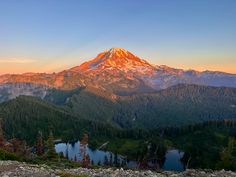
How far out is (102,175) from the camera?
3400cm

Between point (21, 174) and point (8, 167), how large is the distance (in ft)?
23.2

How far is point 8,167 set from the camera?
126 feet

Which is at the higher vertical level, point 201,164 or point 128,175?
point 128,175

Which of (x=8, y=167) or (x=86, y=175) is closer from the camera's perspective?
(x=86, y=175)

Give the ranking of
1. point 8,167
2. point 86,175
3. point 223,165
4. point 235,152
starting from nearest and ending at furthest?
1. point 86,175
2. point 8,167
3. point 223,165
4. point 235,152

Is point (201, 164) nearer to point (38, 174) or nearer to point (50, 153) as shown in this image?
point (50, 153)

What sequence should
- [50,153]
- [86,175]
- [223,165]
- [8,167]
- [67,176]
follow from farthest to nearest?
[50,153], [223,165], [8,167], [86,175], [67,176]

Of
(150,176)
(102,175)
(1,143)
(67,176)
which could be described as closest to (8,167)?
(67,176)

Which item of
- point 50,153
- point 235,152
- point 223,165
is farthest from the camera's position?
point 235,152

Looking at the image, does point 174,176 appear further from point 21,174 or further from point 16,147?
point 16,147

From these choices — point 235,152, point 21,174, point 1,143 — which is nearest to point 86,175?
point 21,174

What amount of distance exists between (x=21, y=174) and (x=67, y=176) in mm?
5223

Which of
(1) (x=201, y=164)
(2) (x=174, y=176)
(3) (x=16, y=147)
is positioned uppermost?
(2) (x=174, y=176)

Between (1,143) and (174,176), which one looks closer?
(174,176)
